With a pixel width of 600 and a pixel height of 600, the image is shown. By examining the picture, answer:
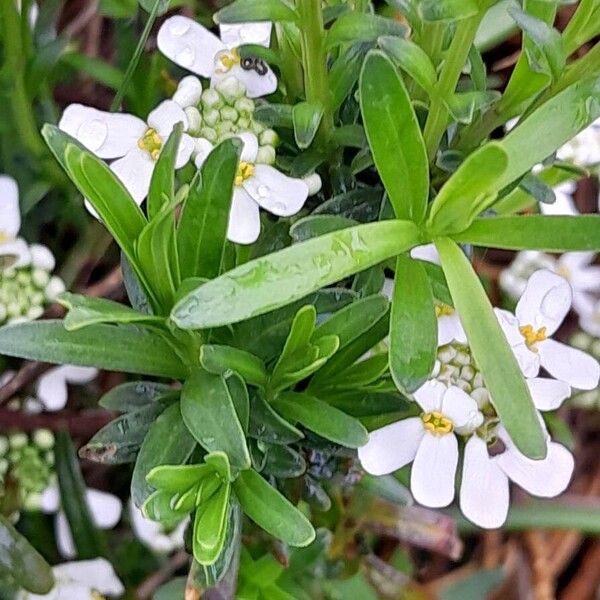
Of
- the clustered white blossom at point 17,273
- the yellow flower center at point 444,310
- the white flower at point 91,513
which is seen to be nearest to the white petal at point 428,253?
the yellow flower center at point 444,310

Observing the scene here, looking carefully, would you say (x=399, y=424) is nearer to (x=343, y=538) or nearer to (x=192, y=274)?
(x=192, y=274)

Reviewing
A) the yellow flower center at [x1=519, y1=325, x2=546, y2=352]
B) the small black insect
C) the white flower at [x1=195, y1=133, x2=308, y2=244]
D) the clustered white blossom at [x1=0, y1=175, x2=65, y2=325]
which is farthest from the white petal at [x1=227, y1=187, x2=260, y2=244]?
the clustered white blossom at [x1=0, y1=175, x2=65, y2=325]

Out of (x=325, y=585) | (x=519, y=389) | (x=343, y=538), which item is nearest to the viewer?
(x=519, y=389)

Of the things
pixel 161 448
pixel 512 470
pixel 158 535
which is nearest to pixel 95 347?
pixel 161 448

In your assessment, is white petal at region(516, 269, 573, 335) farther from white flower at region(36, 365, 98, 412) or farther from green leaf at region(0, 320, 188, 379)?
white flower at region(36, 365, 98, 412)

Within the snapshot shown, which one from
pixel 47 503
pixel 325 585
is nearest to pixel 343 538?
pixel 325 585
